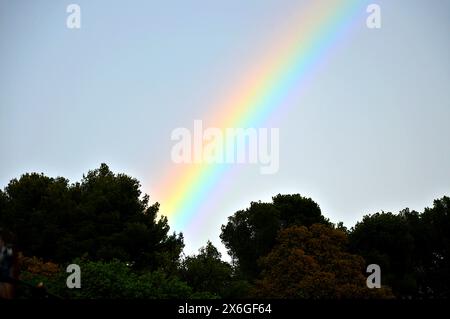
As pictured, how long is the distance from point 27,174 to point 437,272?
51395mm

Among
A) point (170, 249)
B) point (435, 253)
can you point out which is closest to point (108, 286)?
point (170, 249)

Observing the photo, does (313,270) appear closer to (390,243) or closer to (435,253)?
(390,243)

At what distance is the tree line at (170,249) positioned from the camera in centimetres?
5122

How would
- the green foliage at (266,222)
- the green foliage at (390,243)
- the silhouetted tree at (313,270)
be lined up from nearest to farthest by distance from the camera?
the silhouetted tree at (313,270)
the green foliage at (390,243)
the green foliage at (266,222)

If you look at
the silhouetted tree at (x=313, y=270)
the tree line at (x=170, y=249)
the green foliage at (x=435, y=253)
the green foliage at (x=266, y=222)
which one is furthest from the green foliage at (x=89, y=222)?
the green foliage at (x=435, y=253)

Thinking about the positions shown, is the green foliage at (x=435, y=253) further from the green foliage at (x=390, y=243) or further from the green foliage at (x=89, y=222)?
A: the green foliage at (x=89, y=222)

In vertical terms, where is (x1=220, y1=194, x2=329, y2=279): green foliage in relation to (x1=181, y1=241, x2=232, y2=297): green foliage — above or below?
above

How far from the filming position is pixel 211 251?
257 ft

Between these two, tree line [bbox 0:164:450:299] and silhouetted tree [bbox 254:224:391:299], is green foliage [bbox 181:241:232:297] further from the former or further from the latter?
silhouetted tree [bbox 254:224:391:299]

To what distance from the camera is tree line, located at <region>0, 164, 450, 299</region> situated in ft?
168

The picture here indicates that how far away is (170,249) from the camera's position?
6938 centimetres

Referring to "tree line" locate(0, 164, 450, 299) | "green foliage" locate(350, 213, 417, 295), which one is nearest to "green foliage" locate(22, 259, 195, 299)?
"tree line" locate(0, 164, 450, 299)

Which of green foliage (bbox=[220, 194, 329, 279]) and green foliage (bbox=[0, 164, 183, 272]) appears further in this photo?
green foliage (bbox=[220, 194, 329, 279])
